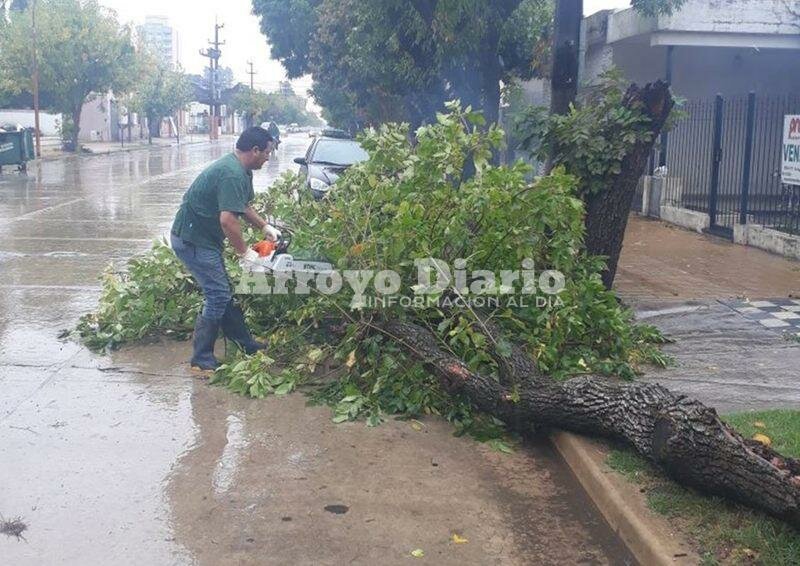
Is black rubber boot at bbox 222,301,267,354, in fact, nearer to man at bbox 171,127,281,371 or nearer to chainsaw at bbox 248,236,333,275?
man at bbox 171,127,281,371

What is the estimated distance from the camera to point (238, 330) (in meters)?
7.10

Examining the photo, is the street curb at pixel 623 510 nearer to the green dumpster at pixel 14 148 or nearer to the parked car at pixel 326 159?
the parked car at pixel 326 159

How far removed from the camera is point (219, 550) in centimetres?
410

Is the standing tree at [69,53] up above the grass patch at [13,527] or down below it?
above

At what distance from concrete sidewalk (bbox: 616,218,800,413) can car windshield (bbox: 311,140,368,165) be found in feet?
18.9

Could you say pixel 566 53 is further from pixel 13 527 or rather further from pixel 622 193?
pixel 13 527

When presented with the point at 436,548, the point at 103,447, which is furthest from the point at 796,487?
the point at 103,447

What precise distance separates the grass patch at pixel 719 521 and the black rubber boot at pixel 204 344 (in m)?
3.22

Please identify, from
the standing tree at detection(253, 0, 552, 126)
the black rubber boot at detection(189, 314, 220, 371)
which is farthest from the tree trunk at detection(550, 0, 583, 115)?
the standing tree at detection(253, 0, 552, 126)

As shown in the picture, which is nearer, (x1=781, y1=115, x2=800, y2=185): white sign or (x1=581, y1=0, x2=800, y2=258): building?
(x1=781, y1=115, x2=800, y2=185): white sign

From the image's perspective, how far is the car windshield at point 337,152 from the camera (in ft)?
56.7

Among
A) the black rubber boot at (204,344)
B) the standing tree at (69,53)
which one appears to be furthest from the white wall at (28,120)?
the black rubber boot at (204,344)

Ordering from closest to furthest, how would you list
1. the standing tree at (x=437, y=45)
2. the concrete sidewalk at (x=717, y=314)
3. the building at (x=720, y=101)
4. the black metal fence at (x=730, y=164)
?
the concrete sidewalk at (x=717, y=314) → the standing tree at (x=437, y=45) → the black metal fence at (x=730, y=164) → the building at (x=720, y=101)

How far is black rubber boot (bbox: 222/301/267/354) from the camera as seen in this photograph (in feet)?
23.1
